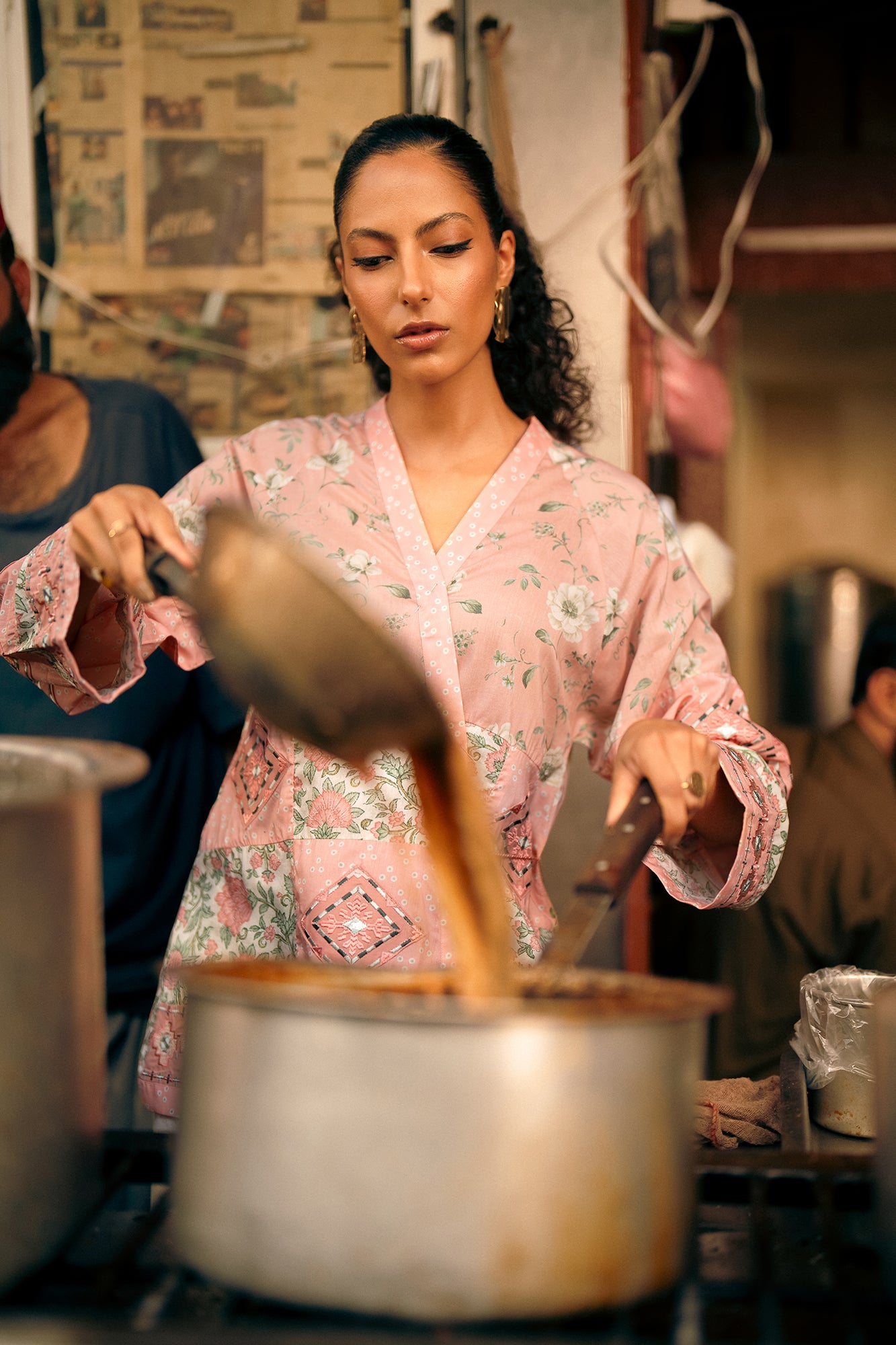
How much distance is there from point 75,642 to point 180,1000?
40 cm

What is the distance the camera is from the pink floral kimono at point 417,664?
1277mm

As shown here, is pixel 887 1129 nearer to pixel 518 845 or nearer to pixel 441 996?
pixel 441 996

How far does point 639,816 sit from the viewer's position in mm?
928

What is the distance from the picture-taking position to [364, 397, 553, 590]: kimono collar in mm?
1346

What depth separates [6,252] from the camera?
1949 millimetres

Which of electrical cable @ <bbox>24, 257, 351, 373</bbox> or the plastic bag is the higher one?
electrical cable @ <bbox>24, 257, 351, 373</bbox>

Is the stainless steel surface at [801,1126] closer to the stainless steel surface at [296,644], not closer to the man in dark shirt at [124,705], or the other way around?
the stainless steel surface at [296,644]

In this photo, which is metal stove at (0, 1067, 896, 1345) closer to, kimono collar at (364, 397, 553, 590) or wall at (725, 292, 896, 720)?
kimono collar at (364, 397, 553, 590)

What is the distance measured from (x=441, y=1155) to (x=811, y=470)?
5.91m

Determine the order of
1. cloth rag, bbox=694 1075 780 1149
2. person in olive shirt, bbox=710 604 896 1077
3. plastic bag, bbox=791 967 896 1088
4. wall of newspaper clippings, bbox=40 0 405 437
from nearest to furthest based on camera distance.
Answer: cloth rag, bbox=694 1075 780 1149 → plastic bag, bbox=791 967 896 1088 → wall of newspaper clippings, bbox=40 0 405 437 → person in olive shirt, bbox=710 604 896 1077

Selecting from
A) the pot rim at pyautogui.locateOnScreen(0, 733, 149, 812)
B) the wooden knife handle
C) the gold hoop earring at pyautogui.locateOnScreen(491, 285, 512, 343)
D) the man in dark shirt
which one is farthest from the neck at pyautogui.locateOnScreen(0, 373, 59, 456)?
the wooden knife handle

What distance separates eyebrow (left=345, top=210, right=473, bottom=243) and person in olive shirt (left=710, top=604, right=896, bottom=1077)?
72.8 inches

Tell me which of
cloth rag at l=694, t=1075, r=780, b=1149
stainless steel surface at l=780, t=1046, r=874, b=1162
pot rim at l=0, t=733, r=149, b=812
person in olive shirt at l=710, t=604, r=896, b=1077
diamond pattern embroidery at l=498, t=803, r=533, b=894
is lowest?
person in olive shirt at l=710, t=604, r=896, b=1077

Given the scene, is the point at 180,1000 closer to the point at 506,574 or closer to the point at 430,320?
the point at 506,574
